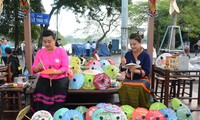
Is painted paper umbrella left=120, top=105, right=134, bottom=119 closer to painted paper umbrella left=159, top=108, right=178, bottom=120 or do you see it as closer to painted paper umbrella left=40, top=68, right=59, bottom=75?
painted paper umbrella left=159, top=108, right=178, bottom=120

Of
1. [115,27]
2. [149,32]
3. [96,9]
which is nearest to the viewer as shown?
[149,32]

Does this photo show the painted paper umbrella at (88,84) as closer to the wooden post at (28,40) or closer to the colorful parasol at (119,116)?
the colorful parasol at (119,116)

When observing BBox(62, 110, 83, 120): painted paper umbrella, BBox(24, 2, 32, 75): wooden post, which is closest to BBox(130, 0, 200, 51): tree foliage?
BBox(24, 2, 32, 75): wooden post

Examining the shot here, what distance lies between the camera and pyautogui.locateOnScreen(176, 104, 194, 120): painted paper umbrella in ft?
10.8

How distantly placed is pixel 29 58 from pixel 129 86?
232cm

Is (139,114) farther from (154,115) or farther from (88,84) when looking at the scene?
(88,84)

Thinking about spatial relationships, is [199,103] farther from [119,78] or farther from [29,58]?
[29,58]

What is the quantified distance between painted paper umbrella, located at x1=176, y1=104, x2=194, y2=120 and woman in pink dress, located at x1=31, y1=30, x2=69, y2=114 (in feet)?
5.55

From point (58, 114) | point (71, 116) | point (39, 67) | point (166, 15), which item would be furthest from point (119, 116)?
point (166, 15)

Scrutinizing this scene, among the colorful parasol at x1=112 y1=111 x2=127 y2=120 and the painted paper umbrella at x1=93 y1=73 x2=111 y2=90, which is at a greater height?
the painted paper umbrella at x1=93 y1=73 x2=111 y2=90

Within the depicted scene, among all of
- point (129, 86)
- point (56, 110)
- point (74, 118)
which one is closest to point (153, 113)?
point (129, 86)

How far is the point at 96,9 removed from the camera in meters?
19.1

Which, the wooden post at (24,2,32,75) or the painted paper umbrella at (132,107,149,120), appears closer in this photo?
the painted paper umbrella at (132,107,149,120)

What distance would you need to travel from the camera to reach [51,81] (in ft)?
11.3
